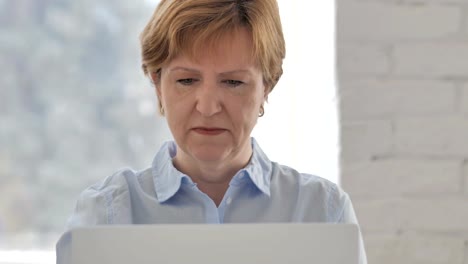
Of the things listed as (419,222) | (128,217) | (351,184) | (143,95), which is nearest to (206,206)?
(128,217)

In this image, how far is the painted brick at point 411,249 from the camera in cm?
163

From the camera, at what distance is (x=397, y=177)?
1.63m

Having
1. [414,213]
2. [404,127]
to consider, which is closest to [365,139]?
[404,127]

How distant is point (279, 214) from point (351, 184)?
1.20 ft

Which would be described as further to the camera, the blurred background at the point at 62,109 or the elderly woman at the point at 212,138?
the blurred background at the point at 62,109

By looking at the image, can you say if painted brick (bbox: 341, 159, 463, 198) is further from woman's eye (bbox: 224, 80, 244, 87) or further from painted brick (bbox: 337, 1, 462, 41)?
woman's eye (bbox: 224, 80, 244, 87)

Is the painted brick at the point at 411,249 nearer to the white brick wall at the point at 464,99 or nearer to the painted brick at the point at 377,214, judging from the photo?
the painted brick at the point at 377,214

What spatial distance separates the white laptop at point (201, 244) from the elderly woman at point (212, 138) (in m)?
0.42

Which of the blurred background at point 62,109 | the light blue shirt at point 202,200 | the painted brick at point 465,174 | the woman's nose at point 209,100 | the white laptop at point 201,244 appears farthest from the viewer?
the blurred background at point 62,109

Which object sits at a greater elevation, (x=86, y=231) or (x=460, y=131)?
(x=460, y=131)

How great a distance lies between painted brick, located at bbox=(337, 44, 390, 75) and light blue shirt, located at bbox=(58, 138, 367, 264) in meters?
0.36

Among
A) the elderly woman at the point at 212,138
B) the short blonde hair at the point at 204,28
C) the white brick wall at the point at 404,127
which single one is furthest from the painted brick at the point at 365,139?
the short blonde hair at the point at 204,28

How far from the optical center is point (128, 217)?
1.27 metres

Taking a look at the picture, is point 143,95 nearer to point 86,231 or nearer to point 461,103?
point 461,103
